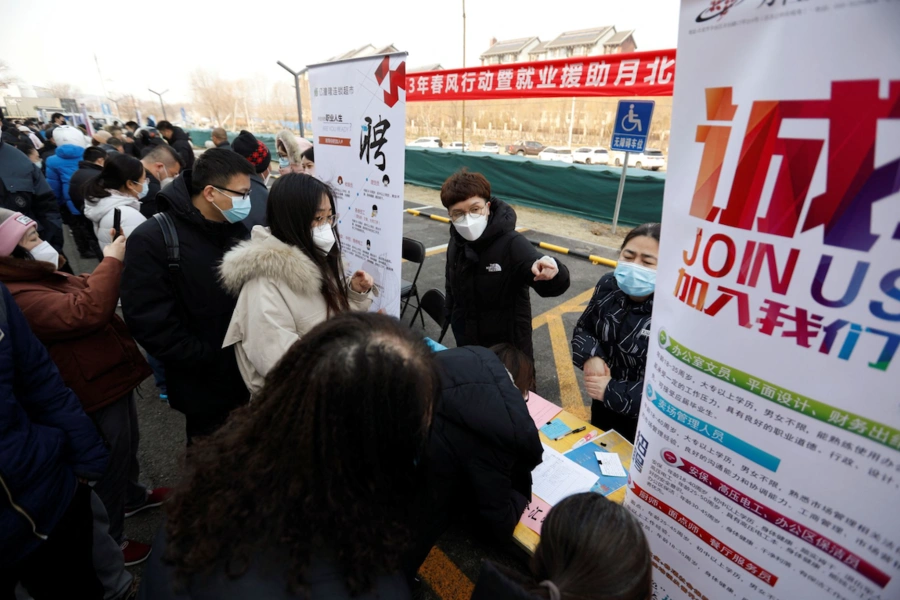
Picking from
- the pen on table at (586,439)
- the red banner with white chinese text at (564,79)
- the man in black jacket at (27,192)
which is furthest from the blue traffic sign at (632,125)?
the man in black jacket at (27,192)

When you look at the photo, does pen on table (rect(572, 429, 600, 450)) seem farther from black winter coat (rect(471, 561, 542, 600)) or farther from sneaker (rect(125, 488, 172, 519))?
sneaker (rect(125, 488, 172, 519))

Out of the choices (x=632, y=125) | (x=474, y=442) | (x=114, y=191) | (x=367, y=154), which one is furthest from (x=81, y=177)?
(x=632, y=125)

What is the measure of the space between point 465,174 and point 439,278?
3502 mm

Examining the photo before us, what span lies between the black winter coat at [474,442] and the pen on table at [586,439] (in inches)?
26.9

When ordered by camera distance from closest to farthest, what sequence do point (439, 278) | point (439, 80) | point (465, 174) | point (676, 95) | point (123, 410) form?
point (676, 95) < point (123, 410) < point (465, 174) < point (439, 278) < point (439, 80)

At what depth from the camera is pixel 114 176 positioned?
3119 millimetres

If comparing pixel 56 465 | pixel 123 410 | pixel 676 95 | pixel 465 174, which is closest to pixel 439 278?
pixel 465 174

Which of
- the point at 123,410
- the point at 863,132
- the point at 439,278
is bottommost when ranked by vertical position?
the point at 439,278

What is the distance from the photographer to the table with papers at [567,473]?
5.45 ft

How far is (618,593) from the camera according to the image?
0.94m

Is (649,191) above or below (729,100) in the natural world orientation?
below

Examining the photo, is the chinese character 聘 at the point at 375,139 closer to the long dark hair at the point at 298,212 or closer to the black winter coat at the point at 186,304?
the long dark hair at the point at 298,212

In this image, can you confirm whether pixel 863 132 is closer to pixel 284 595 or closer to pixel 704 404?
pixel 704 404

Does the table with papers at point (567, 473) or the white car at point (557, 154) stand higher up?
Answer: the white car at point (557, 154)
